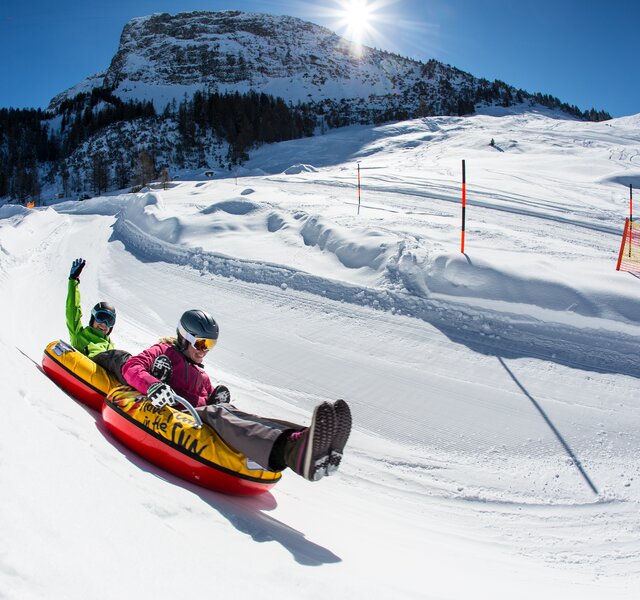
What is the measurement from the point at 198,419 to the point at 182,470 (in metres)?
0.39

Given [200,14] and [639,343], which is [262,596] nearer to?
[639,343]

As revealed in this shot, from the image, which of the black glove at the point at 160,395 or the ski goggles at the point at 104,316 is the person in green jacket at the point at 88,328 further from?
the black glove at the point at 160,395

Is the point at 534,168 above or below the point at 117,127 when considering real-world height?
below

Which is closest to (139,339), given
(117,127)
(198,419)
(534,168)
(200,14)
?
(198,419)

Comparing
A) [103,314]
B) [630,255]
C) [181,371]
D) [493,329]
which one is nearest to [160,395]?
[181,371]

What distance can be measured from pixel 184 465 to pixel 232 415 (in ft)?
1.69

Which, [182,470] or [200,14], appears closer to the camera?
[182,470]

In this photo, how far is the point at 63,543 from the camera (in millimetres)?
1539

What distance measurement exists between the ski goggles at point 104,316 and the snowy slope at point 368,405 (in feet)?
2.82

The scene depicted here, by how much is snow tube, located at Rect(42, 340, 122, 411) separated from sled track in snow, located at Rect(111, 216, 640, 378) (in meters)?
4.23

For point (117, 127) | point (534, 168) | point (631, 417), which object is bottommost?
point (631, 417)

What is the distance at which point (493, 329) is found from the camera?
625 cm

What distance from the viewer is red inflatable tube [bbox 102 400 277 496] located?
3.24 m

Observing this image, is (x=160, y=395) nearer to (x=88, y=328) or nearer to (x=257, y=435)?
(x=257, y=435)
